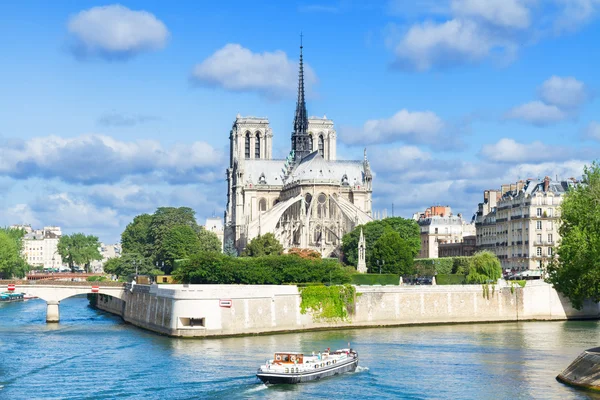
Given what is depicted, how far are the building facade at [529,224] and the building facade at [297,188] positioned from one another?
1570 cm

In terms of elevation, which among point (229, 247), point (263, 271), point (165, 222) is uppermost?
point (165, 222)

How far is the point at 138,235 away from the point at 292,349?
6952 cm

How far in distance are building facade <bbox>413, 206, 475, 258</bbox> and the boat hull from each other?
84.4 m

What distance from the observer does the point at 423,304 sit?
2987 inches

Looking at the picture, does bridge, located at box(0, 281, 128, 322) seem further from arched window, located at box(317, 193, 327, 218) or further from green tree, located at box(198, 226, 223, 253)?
arched window, located at box(317, 193, 327, 218)

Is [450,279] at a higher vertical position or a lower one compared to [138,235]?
lower

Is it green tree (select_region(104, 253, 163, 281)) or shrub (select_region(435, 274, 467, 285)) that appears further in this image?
green tree (select_region(104, 253, 163, 281))

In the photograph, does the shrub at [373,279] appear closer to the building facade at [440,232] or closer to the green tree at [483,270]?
the green tree at [483,270]

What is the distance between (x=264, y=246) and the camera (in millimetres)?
104250

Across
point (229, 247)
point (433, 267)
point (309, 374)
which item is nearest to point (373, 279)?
point (433, 267)

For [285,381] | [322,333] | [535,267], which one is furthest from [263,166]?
[285,381]

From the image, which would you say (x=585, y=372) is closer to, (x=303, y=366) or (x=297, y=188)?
(x=303, y=366)

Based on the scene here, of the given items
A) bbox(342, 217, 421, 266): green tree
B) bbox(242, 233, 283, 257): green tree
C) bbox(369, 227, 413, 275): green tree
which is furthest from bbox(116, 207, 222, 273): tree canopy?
bbox(369, 227, 413, 275): green tree

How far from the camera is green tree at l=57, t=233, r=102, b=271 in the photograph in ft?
580
